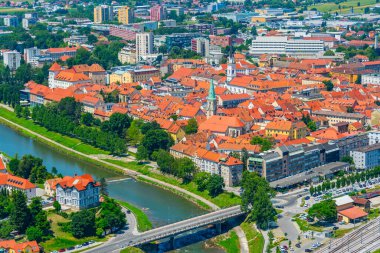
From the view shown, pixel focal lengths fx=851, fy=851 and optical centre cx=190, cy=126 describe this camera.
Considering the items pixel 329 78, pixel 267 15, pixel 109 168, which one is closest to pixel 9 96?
pixel 109 168

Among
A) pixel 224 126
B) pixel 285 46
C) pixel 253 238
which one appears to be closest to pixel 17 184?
pixel 253 238

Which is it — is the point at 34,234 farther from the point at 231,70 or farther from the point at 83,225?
the point at 231,70

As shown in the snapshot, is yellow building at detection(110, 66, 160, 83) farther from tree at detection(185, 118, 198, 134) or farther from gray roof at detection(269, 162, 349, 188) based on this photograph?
gray roof at detection(269, 162, 349, 188)

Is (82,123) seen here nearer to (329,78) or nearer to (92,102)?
(92,102)

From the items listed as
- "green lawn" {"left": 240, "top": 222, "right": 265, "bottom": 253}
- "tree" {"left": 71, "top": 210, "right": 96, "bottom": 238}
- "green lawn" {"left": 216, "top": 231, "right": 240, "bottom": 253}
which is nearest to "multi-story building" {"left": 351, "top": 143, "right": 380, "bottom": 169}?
"green lawn" {"left": 240, "top": 222, "right": 265, "bottom": 253}

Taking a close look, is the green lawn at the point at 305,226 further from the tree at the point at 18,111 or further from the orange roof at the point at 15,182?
the tree at the point at 18,111
